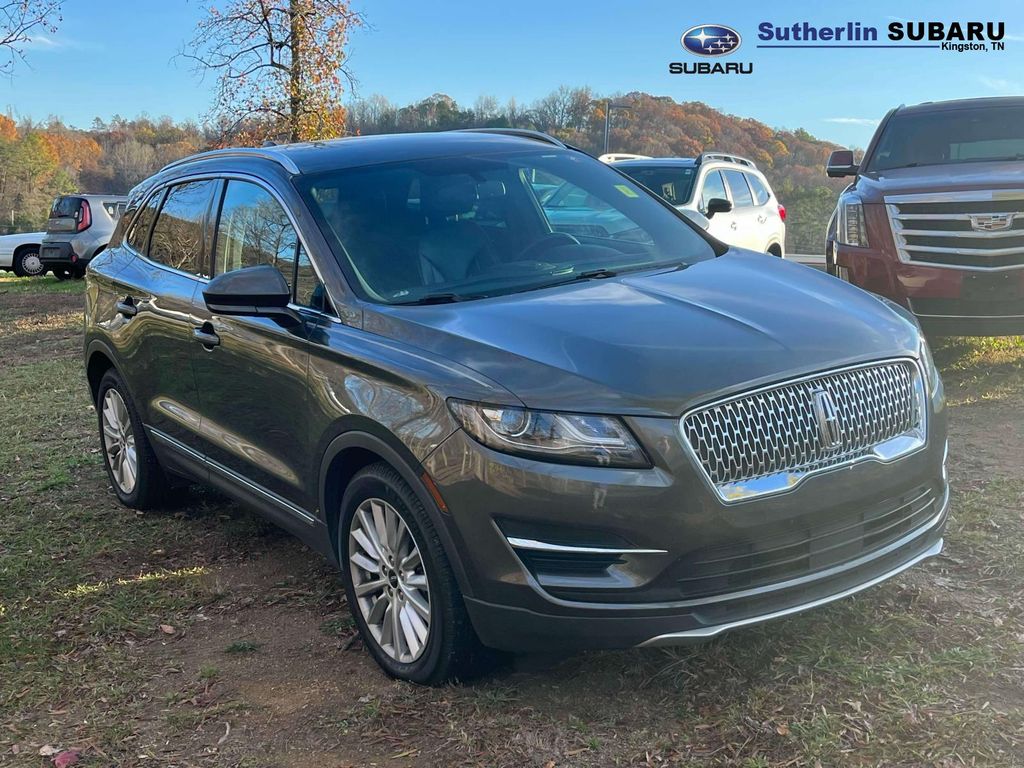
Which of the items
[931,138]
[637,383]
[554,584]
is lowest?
[554,584]

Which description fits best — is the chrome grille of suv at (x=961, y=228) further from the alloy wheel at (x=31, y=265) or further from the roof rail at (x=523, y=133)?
the alloy wheel at (x=31, y=265)

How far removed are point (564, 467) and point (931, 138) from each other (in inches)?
260

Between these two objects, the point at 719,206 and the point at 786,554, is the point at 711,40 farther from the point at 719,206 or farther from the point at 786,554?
the point at 786,554

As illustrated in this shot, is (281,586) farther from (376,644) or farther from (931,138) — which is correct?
(931,138)

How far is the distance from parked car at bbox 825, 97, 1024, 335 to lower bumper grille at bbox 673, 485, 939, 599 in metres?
4.27

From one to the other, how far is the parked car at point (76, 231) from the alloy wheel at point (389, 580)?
1760cm

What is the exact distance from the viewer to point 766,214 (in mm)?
11695

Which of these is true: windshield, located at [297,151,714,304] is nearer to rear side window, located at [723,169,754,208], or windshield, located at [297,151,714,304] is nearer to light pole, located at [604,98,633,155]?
rear side window, located at [723,169,754,208]

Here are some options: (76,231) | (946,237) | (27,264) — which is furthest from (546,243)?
(27,264)

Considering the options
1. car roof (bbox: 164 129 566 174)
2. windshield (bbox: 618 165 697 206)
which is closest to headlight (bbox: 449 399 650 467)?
car roof (bbox: 164 129 566 174)

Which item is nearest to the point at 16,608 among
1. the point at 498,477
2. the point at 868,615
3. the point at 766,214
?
the point at 498,477

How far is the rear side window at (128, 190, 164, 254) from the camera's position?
5395mm

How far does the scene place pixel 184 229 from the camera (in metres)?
4.97

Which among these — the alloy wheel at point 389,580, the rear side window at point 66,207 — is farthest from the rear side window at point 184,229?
the rear side window at point 66,207
